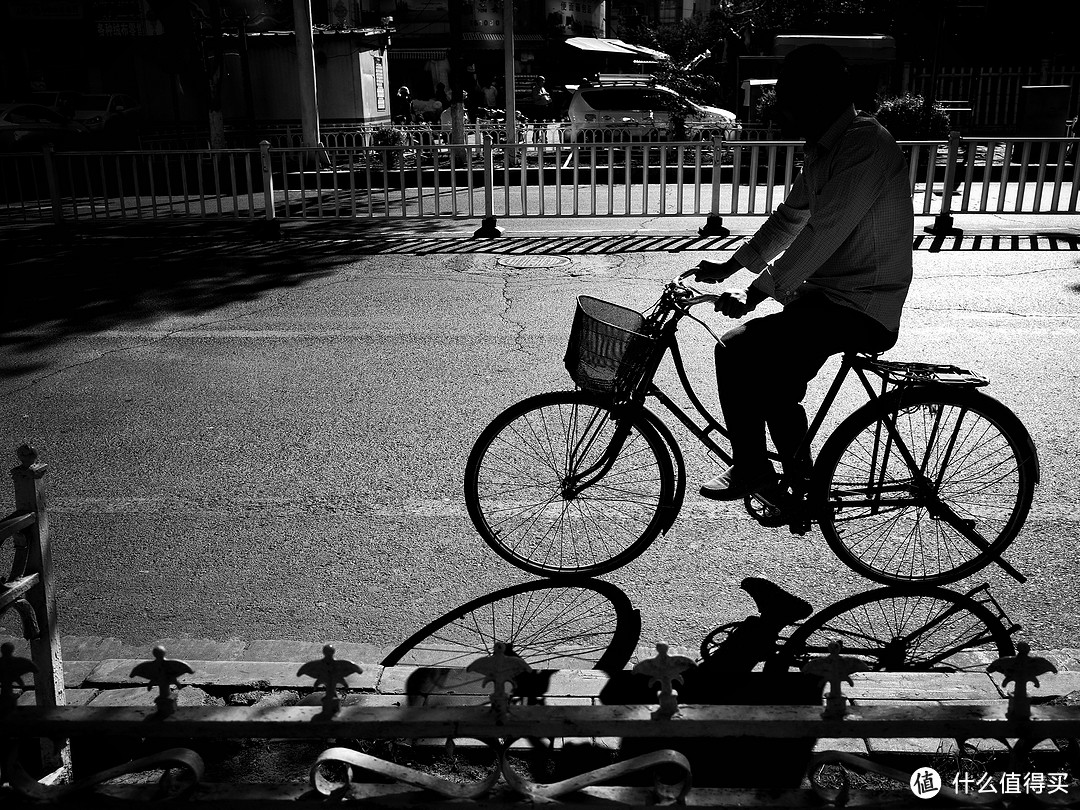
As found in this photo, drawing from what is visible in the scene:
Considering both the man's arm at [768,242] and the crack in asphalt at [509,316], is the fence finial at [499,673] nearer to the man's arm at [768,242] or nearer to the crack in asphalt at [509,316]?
the man's arm at [768,242]

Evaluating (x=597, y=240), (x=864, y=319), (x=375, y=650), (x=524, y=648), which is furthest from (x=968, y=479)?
(x=597, y=240)

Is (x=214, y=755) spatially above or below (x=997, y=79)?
below

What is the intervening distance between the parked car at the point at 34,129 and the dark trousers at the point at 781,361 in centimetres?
2676

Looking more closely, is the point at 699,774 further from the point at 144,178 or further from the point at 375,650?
the point at 144,178

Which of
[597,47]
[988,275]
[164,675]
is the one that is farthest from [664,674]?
[597,47]

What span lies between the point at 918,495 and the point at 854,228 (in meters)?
1.12

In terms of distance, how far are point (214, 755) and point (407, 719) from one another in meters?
1.10

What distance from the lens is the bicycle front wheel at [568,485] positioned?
13.5ft

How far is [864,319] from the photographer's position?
12.9 ft

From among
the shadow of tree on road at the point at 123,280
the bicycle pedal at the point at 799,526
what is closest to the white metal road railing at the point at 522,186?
the shadow of tree on road at the point at 123,280

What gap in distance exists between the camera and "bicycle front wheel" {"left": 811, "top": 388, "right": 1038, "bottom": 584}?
3951 millimetres

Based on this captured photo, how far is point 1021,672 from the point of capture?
2.23 meters

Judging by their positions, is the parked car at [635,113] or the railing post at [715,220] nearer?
the railing post at [715,220]

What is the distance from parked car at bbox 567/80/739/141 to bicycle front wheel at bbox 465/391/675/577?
63.7 ft
